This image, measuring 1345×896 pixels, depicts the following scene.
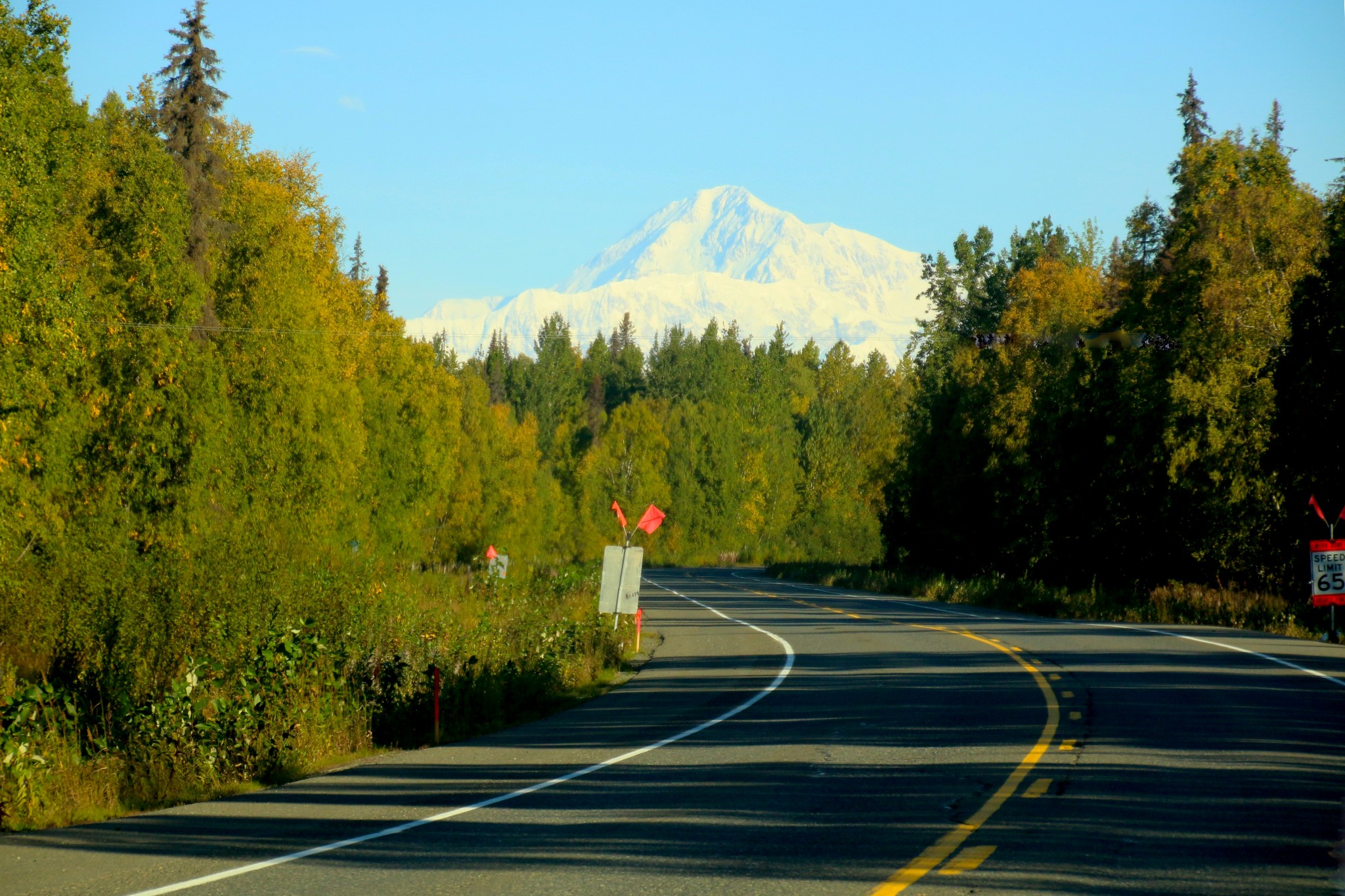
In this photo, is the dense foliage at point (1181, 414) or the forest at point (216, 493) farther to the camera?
the dense foliage at point (1181, 414)

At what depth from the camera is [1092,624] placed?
29906 mm

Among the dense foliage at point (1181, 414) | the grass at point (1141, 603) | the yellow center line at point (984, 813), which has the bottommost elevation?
the yellow center line at point (984, 813)

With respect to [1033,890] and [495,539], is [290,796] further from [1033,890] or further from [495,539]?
[495,539]

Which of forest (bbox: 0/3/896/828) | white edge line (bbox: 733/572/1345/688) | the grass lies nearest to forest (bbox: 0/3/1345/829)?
forest (bbox: 0/3/896/828)

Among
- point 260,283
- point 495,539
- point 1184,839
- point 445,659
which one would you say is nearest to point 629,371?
point 495,539

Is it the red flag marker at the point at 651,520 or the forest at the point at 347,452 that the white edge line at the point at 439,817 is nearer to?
the forest at the point at 347,452

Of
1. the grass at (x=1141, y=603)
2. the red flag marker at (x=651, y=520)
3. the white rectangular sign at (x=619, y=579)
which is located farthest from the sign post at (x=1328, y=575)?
the white rectangular sign at (x=619, y=579)

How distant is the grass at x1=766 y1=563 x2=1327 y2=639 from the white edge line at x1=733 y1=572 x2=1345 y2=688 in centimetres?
158

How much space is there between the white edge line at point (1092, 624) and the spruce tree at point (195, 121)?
2648 cm

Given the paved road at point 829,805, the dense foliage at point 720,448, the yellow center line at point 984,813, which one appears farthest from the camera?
the dense foliage at point 720,448

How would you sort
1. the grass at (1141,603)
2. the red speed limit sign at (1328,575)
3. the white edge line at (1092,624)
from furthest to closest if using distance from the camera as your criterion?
the grass at (1141,603), the red speed limit sign at (1328,575), the white edge line at (1092,624)

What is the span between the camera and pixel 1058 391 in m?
50.4

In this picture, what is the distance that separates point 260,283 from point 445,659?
30.3m

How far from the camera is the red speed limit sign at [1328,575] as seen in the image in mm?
23500
